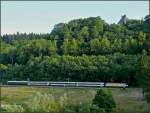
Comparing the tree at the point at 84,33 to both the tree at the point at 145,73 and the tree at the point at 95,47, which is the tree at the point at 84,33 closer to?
the tree at the point at 95,47

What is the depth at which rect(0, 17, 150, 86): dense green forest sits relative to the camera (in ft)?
92.2

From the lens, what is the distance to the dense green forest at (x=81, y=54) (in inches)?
1106

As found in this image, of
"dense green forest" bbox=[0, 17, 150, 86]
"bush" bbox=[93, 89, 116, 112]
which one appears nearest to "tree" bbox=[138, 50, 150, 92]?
"bush" bbox=[93, 89, 116, 112]

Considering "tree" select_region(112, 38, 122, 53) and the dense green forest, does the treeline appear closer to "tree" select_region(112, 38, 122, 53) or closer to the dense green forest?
the dense green forest

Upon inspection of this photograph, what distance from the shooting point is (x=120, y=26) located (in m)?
35.6

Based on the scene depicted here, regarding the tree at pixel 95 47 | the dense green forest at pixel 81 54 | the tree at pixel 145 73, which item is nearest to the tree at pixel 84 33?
the dense green forest at pixel 81 54

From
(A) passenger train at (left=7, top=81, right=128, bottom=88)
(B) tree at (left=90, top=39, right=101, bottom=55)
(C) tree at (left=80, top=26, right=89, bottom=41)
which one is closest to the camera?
(A) passenger train at (left=7, top=81, right=128, bottom=88)

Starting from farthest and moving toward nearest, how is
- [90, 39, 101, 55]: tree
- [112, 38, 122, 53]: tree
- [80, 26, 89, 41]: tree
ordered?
1. [80, 26, 89, 41]: tree
2. [90, 39, 101, 55]: tree
3. [112, 38, 122, 53]: tree

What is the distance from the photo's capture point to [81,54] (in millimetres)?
32719

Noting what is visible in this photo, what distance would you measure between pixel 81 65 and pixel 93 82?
2.23 metres

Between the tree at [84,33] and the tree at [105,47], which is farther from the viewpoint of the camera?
the tree at [84,33]

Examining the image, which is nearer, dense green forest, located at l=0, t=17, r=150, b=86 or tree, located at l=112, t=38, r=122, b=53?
dense green forest, located at l=0, t=17, r=150, b=86

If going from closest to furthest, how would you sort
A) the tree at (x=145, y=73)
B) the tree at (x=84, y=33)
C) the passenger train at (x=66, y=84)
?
1. the tree at (x=145, y=73)
2. the passenger train at (x=66, y=84)
3. the tree at (x=84, y=33)

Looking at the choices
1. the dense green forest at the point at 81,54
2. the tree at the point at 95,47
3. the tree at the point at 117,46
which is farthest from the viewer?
the tree at the point at 95,47
